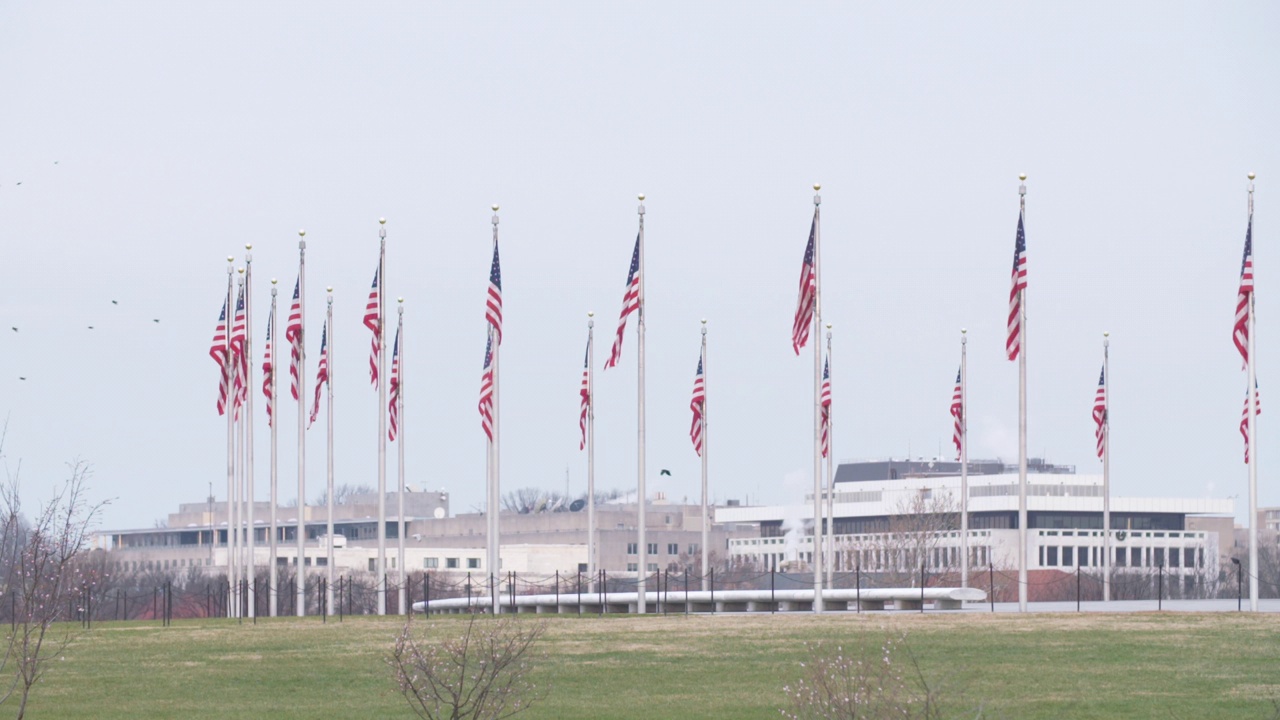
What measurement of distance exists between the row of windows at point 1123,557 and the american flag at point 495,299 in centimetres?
9001

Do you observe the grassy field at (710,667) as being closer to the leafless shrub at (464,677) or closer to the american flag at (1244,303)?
the leafless shrub at (464,677)

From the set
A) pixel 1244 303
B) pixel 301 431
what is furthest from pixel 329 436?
pixel 1244 303

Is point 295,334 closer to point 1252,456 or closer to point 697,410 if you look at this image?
point 697,410

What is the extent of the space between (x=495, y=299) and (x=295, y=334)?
7501 millimetres

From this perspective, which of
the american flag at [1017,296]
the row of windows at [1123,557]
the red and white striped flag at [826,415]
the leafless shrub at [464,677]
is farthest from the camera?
the row of windows at [1123,557]

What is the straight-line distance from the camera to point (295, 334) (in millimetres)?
49531

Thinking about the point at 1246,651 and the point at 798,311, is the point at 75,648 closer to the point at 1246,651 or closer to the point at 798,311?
the point at 798,311

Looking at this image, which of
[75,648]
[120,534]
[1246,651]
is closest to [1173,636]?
[1246,651]

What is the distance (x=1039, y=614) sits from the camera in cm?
3831

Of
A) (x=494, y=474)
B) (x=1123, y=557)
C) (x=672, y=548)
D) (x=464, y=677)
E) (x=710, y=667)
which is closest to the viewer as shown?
(x=464, y=677)

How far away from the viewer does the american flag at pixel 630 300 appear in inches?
1745

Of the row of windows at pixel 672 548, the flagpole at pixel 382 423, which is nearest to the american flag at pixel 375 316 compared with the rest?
the flagpole at pixel 382 423

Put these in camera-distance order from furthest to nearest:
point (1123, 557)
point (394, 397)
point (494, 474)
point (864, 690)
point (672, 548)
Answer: point (672, 548) < point (1123, 557) < point (394, 397) < point (494, 474) < point (864, 690)

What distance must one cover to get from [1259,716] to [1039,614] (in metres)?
15.7
